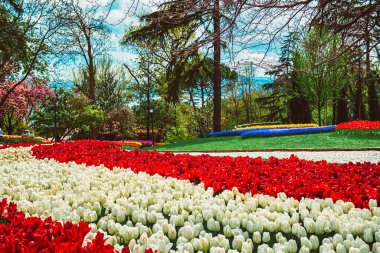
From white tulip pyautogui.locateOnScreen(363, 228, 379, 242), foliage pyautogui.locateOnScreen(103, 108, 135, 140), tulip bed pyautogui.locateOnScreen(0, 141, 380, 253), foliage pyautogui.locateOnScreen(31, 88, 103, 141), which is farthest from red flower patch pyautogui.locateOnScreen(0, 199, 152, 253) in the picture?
foliage pyautogui.locateOnScreen(103, 108, 135, 140)

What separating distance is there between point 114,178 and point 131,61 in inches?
1076

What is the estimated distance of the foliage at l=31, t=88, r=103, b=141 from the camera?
22.5m

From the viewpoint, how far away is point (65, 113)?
22.5 metres

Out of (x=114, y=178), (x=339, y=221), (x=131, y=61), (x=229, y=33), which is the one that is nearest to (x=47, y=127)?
(x=131, y=61)

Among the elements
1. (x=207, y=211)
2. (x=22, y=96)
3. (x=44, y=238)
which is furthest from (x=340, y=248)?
(x=22, y=96)

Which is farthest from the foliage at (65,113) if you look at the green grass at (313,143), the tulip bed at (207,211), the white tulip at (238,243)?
the white tulip at (238,243)

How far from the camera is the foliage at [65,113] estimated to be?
2247 cm

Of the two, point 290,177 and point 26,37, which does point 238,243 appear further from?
point 26,37

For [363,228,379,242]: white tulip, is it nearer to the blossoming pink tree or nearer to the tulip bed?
the tulip bed

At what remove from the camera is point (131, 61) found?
103ft

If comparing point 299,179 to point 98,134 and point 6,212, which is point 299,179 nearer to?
point 6,212

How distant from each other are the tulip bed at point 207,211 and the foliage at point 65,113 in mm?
17103

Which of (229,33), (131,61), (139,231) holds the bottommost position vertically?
(139,231)

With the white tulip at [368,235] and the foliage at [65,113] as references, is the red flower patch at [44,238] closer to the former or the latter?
the white tulip at [368,235]
